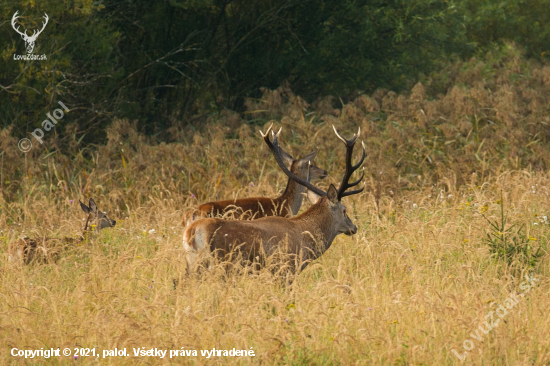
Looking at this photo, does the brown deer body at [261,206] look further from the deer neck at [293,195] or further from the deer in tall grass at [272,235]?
the deer in tall grass at [272,235]

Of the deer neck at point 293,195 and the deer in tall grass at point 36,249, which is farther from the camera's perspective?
the deer neck at point 293,195

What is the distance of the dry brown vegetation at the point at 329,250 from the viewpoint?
13.6 ft

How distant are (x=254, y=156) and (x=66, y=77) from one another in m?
3.43

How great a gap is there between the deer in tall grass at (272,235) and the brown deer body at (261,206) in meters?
0.65

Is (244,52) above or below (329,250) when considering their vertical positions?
above

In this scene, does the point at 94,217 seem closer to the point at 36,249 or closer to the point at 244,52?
the point at 36,249

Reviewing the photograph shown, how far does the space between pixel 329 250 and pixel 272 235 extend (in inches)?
49.4

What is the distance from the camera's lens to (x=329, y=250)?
6.75 m

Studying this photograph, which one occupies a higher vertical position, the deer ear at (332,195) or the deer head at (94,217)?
the deer head at (94,217)

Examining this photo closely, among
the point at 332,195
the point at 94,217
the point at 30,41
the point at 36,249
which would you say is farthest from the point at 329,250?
the point at 30,41

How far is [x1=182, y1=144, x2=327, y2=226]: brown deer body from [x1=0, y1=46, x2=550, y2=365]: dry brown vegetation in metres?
0.41

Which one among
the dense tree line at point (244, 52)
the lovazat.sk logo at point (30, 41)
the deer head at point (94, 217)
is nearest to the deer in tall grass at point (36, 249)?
the deer head at point (94, 217)

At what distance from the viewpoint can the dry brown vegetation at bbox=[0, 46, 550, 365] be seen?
13.6ft

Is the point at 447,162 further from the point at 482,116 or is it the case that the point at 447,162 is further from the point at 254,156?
the point at 254,156
